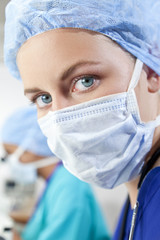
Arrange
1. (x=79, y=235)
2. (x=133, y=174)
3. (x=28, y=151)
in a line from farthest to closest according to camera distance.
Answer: (x=28, y=151)
(x=79, y=235)
(x=133, y=174)

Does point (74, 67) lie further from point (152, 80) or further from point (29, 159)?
point (29, 159)

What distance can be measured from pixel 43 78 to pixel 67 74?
0.06 m

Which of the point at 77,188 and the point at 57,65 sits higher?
the point at 57,65

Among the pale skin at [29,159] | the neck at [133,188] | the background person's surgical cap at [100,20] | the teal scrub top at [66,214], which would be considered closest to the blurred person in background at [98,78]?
the background person's surgical cap at [100,20]

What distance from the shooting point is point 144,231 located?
62 centimetres

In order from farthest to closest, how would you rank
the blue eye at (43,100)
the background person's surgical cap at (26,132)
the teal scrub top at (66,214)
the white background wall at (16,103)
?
the background person's surgical cap at (26,132) → the teal scrub top at (66,214) → the white background wall at (16,103) → the blue eye at (43,100)

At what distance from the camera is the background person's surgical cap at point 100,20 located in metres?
0.60

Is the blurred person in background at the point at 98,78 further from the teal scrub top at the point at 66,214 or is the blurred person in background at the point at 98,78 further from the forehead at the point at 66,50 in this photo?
the teal scrub top at the point at 66,214

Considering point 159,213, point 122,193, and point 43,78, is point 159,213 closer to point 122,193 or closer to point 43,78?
point 43,78

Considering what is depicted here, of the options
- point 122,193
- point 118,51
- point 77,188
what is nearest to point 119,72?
point 118,51

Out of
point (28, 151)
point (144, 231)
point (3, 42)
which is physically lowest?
point (144, 231)

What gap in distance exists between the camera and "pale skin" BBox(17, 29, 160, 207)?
59 cm

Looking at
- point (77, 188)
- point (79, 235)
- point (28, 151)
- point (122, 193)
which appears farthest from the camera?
point (122, 193)

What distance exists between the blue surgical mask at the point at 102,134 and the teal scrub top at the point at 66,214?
785 millimetres
